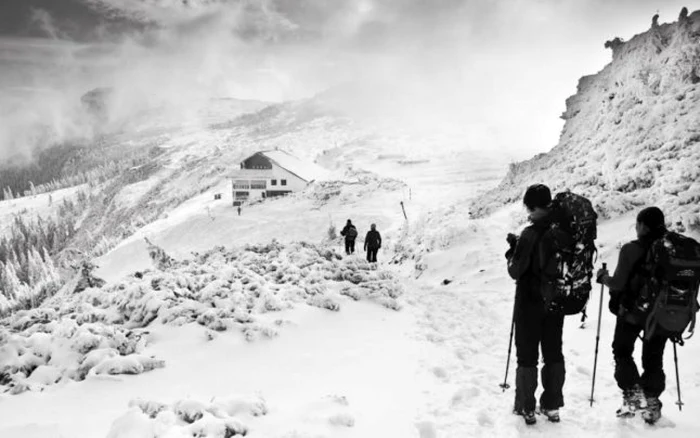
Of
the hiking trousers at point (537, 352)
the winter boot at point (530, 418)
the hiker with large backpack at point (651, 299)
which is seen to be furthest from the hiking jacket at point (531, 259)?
the winter boot at point (530, 418)

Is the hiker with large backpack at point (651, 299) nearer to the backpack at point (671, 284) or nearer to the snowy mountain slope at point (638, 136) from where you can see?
the backpack at point (671, 284)

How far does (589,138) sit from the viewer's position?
1928 cm

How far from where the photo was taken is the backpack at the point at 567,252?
4.46 metres

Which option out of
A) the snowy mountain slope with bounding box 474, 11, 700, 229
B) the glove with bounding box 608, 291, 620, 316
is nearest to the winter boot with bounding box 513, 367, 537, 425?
the glove with bounding box 608, 291, 620, 316

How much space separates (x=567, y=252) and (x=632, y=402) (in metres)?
1.91

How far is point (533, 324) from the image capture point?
4809mm

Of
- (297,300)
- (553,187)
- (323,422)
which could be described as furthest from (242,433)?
(553,187)

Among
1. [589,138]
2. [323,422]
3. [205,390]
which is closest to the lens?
[323,422]

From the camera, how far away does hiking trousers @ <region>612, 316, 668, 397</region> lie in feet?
15.2

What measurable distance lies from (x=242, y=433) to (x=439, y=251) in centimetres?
1379

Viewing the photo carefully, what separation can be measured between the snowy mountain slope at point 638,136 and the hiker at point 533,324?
340 inches

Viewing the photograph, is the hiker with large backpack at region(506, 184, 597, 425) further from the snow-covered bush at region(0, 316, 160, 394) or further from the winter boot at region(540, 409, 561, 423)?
the snow-covered bush at region(0, 316, 160, 394)

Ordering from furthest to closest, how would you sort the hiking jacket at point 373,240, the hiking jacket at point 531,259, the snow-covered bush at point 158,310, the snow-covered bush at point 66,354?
the hiking jacket at point 373,240
the snow-covered bush at point 158,310
the snow-covered bush at point 66,354
the hiking jacket at point 531,259

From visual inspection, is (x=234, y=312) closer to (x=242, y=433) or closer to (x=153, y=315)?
(x=153, y=315)
